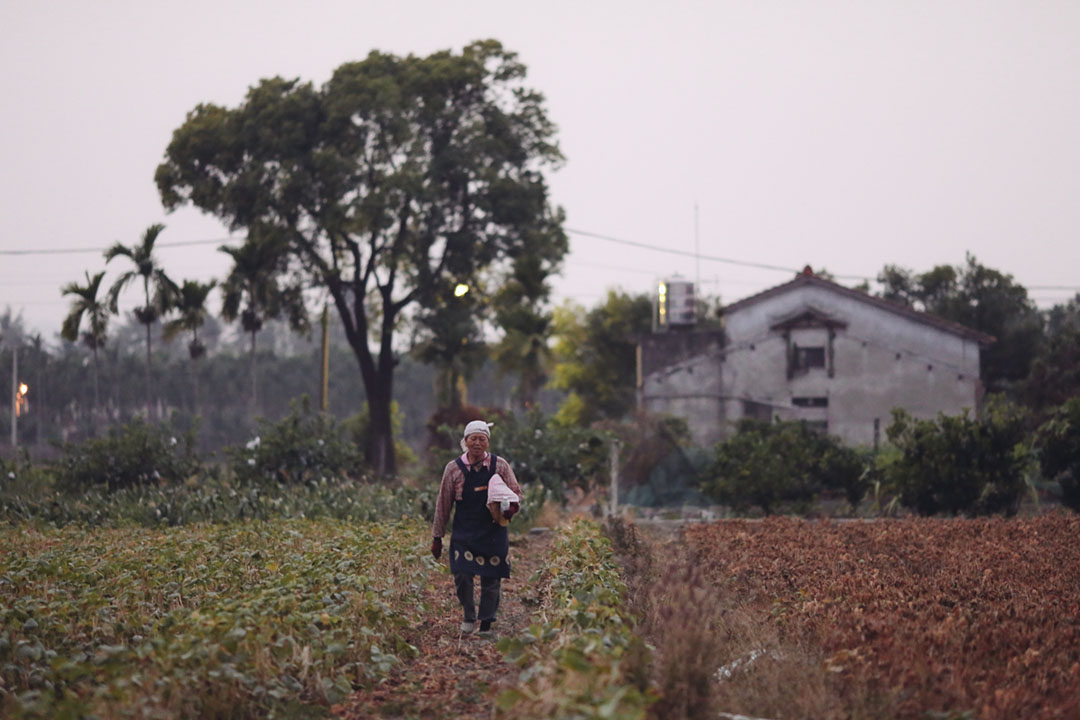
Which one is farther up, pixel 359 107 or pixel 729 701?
pixel 359 107

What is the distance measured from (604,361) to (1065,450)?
51403mm

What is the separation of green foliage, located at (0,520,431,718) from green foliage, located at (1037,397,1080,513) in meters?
15.7

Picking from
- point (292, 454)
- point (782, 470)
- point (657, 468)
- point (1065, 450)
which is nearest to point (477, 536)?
point (1065, 450)

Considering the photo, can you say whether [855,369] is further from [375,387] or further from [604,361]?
[604,361]

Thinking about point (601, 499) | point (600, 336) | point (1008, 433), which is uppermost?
point (600, 336)

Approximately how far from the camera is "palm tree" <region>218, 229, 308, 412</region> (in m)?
44.6

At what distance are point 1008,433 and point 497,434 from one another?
11431 millimetres

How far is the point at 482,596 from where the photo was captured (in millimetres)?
11281

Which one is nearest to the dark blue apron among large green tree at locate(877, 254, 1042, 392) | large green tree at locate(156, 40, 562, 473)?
large green tree at locate(156, 40, 562, 473)

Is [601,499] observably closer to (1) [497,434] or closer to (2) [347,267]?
(1) [497,434]

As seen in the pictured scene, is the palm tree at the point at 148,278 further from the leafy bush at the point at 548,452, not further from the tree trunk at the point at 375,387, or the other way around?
the leafy bush at the point at 548,452

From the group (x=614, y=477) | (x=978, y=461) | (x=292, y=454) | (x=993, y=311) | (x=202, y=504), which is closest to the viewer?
(x=202, y=504)

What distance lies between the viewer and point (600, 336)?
250 ft

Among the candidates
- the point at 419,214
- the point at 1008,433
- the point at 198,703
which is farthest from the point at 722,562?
the point at 419,214
